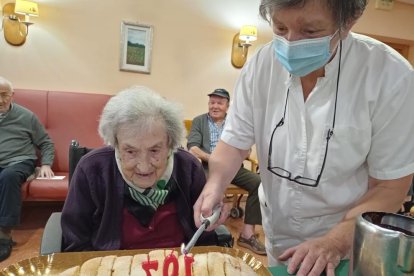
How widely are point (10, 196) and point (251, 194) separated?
1.95 metres

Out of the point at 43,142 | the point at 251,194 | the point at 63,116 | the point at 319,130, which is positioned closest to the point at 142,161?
the point at 319,130

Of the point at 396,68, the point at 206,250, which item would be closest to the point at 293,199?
the point at 206,250

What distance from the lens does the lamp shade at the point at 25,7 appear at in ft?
10.2

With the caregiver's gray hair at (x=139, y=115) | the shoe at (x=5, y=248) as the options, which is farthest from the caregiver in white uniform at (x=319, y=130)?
the shoe at (x=5, y=248)

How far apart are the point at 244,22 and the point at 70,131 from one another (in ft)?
7.23

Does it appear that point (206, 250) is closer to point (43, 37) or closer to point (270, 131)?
point (270, 131)

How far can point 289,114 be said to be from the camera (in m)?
1.05

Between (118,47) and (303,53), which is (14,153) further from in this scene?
(303,53)

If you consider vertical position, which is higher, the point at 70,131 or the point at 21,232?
the point at 70,131

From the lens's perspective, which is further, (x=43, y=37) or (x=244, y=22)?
(x=244, y=22)

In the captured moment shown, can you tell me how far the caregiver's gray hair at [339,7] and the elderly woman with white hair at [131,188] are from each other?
62 centimetres

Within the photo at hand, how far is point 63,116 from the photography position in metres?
3.40

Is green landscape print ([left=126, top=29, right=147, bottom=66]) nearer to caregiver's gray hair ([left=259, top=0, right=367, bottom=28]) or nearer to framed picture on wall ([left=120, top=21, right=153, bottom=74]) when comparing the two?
framed picture on wall ([left=120, top=21, right=153, bottom=74])

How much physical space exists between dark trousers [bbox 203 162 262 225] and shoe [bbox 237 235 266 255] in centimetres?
15
